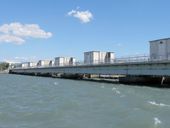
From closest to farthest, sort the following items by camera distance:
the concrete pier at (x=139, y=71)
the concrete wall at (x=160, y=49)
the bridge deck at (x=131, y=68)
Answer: the bridge deck at (x=131, y=68)
the concrete pier at (x=139, y=71)
the concrete wall at (x=160, y=49)

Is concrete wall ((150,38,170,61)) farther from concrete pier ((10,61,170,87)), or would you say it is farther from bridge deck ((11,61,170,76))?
bridge deck ((11,61,170,76))

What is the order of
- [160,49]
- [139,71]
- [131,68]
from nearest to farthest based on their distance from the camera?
[139,71] < [131,68] < [160,49]

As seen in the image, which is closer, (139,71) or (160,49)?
(139,71)

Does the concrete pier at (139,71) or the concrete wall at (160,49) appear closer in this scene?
the concrete pier at (139,71)

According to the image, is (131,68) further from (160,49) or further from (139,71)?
(160,49)

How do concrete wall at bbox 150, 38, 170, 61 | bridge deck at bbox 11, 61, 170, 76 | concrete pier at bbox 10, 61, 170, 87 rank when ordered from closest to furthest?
1. bridge deck at bbox 11, 61, 170, 76
2. concrete pier at bbox 10, 61, 170, 87
3. concrete wall at bbox 150, 38, 170, 61

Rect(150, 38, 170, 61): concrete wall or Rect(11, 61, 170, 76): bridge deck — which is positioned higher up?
Rect(150, 38, 170, 61): concrete wall

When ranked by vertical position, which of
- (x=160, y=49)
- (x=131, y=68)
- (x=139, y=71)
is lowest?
(x=139, y=71)

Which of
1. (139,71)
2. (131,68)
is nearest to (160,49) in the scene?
(131,68)

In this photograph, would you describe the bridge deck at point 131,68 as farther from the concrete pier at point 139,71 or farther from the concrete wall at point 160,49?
the concrete wall at point 160,49

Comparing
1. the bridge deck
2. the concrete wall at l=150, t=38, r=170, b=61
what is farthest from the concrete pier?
the concrete wall at l=150, t=38, r=170, b=61

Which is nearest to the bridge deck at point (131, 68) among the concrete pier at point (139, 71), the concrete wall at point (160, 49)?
the concrete pier at point (139, 71)

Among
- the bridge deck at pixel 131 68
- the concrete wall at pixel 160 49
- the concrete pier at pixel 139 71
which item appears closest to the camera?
the bridge deck at pixel 131 68

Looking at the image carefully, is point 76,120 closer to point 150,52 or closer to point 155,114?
point 155,114
